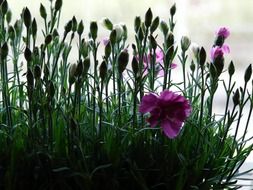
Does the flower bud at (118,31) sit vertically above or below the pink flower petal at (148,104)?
above

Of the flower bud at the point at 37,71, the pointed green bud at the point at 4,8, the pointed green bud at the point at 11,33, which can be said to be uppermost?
the pointed green bud at the point at 4,8

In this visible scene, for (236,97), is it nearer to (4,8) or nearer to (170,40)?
(170,40)

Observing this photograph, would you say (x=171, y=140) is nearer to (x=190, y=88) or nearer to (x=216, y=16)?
(x=190, y=88)

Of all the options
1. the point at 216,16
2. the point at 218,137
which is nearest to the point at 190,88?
the point at 218,137

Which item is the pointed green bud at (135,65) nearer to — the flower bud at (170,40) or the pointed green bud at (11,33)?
the flower bud at (170,40)

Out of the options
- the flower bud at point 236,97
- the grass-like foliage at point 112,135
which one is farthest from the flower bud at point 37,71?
the flower bud at point 236,97

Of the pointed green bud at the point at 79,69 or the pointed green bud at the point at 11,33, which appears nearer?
the pointed green bud at the point at 79,69

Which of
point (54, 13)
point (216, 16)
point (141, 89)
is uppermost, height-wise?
point (216, 16)

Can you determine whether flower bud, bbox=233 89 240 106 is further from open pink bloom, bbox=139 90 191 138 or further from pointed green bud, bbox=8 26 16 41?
pointed green bud, bbox=8 26 16 41
